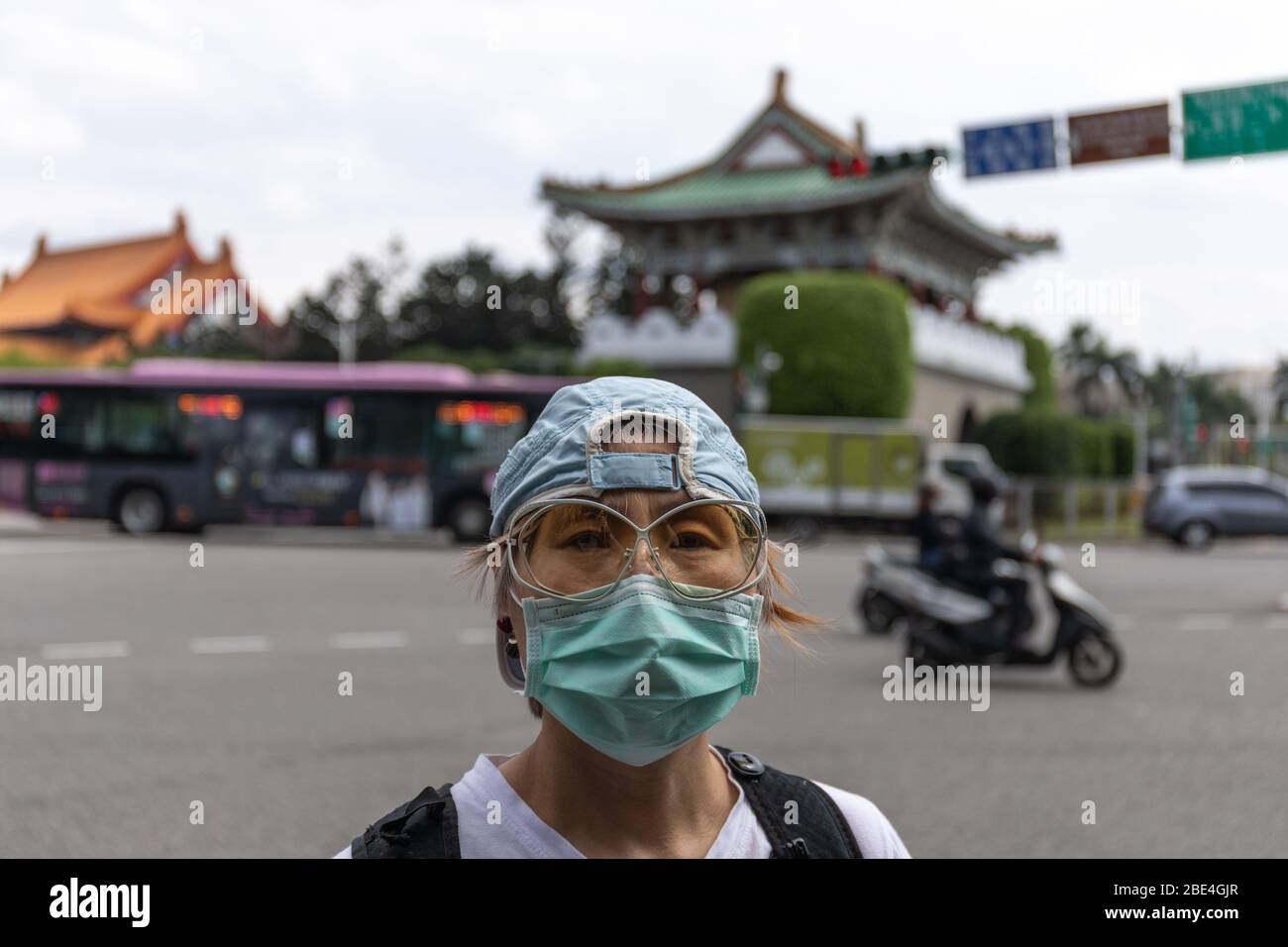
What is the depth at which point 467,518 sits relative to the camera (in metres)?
23.1

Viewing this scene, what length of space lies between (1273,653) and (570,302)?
167 ft

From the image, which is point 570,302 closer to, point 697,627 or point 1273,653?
point 1273,653

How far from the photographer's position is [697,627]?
5.34 ft

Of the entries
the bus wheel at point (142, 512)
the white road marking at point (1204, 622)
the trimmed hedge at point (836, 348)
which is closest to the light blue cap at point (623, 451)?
the white road marking at point (1204, 622)

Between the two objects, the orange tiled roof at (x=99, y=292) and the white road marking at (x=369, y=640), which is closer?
the white road marking at (x=369, y=640)

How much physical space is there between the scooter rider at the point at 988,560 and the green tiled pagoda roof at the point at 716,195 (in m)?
24.7

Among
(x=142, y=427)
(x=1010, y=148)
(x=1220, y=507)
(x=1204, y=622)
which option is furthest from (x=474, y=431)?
(x=1220, y=507)

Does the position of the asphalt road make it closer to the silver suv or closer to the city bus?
the city bus

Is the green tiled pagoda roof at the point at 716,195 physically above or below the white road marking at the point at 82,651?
above

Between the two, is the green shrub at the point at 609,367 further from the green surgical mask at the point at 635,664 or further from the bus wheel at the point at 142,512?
the green surgical mask at the point at 635,664

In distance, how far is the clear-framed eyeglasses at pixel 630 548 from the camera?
1554 mm

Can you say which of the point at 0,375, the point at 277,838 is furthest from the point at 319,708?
the point at 0,375

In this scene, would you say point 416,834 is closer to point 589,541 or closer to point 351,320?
point 589,541

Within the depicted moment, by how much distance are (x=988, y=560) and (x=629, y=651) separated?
806 cm
